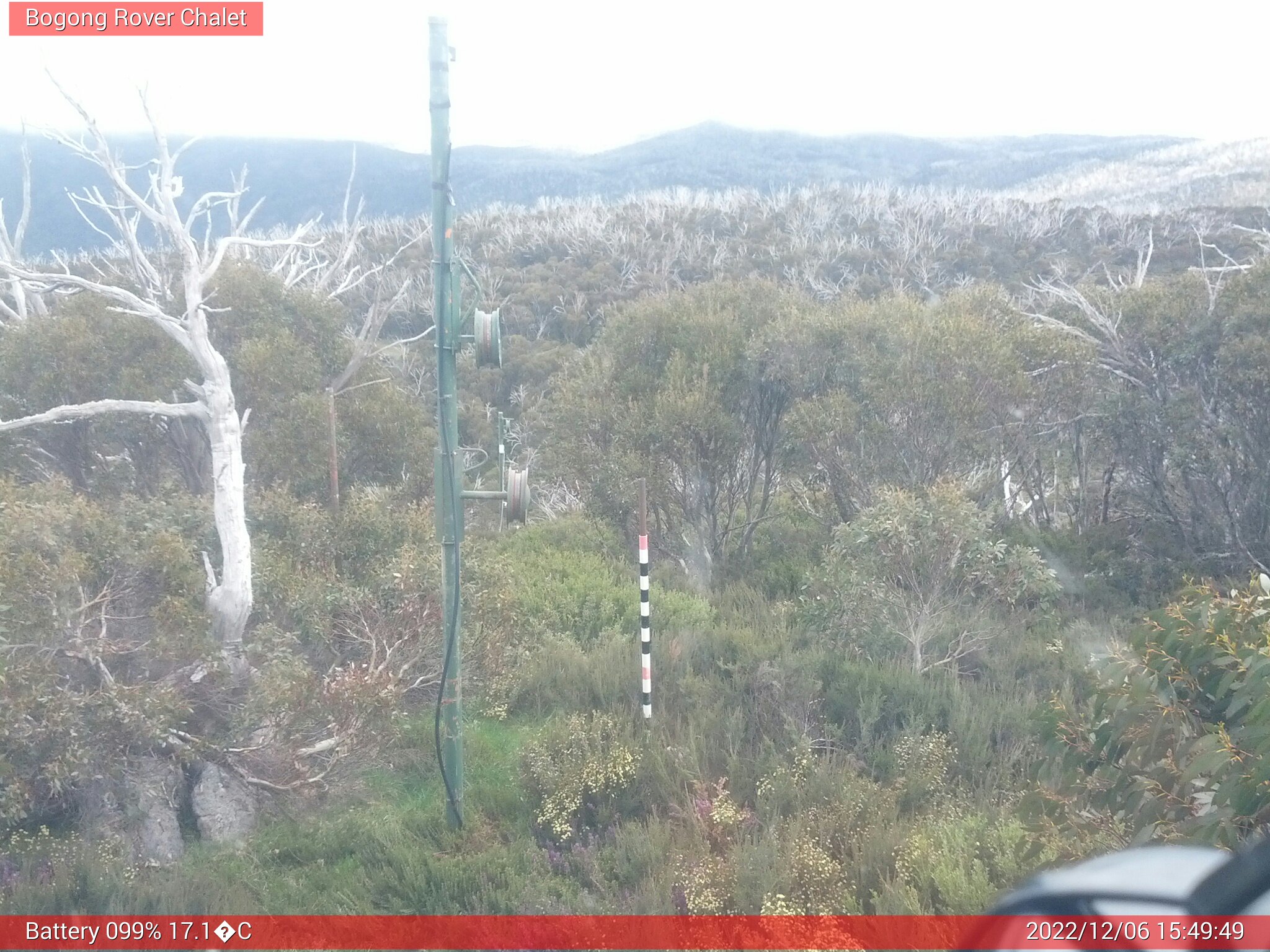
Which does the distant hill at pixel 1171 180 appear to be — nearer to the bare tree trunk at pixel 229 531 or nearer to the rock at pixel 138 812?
the bare tree trunk at pixel 229 531

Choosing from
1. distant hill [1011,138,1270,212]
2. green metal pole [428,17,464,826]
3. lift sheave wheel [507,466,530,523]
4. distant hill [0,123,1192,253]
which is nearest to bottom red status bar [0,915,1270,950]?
green metal pole [428,17,464,826]

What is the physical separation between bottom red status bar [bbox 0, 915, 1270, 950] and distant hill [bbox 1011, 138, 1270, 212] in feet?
103

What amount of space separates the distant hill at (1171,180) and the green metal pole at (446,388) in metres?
30.7

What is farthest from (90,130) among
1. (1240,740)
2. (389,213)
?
(389,213)

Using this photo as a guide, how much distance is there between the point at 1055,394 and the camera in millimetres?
11625

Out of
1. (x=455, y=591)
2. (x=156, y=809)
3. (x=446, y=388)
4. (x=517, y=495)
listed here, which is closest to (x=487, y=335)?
(x=446, y=388)

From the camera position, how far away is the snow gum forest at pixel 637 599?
447 cm

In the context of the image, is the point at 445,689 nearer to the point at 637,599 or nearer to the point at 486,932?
the point at 486,932

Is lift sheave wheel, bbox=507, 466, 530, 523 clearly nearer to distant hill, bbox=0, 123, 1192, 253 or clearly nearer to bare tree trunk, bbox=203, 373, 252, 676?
bare tree trunk, bbox=203, 373, 252, 676

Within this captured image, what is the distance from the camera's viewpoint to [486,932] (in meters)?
4.31

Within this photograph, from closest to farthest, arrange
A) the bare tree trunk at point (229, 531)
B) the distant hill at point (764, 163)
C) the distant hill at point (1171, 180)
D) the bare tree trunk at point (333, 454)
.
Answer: the bare tree trunk at point (229, 531) → the bare tree trunk at point (333, 454) → the distant hill at point (1171, 180) → the distant hill at point (764, 163)

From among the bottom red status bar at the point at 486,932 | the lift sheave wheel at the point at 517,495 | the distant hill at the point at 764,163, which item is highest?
the distant hill at the point at 764,163

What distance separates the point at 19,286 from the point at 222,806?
28.4 feet

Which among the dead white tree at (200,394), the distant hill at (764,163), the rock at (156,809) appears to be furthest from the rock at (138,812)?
the distant hill at (764,163)
